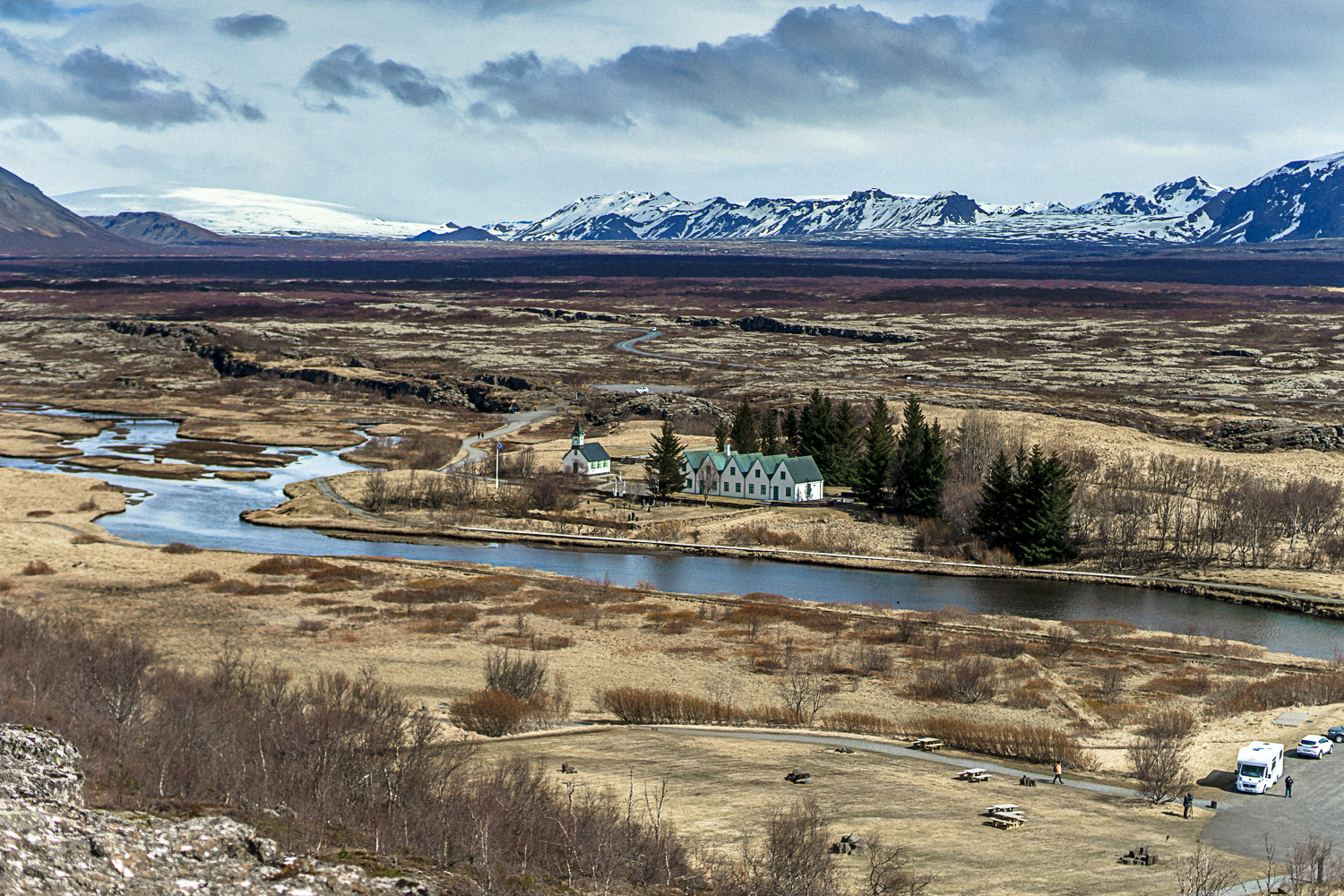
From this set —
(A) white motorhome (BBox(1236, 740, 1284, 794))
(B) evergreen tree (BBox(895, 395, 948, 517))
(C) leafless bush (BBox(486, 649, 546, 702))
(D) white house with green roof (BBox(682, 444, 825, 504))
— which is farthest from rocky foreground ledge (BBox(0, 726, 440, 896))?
(D) white house with green roof (BBox(682, 444, 825, 504))

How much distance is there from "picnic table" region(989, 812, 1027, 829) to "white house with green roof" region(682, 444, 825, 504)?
61185 mm

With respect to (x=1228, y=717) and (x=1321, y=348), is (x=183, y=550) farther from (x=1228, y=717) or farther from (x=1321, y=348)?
(x=1321, y=348)

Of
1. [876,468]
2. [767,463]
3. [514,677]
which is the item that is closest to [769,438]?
[767,463]

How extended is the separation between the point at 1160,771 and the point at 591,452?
70.9 m

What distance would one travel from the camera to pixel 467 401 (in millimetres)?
156875

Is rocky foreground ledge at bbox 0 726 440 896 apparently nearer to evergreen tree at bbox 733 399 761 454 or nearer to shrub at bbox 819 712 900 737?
shrub at bbox 819 712 900 737

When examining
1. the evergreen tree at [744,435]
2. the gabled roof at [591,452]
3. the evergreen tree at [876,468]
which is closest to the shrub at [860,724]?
the evergreen tree at [876,468]

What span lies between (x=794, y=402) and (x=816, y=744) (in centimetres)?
10010

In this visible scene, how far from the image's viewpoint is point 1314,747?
1577 inches

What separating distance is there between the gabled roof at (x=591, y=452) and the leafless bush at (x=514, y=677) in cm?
5487

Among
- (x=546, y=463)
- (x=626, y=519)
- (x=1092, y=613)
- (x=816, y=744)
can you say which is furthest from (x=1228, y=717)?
(x=546, y=463)

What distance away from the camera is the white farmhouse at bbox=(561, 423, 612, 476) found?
336 ft

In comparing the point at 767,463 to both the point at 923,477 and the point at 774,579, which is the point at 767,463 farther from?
the point at 774,579

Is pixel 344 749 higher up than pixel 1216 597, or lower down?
higher up
